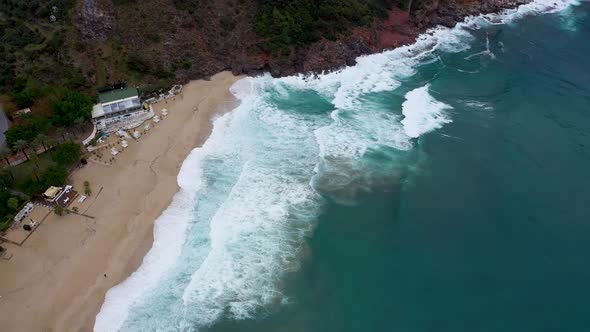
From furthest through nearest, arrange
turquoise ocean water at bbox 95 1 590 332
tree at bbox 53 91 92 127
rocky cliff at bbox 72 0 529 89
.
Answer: rocky cliff at bbox 72 0 529 89, tree at bbox 53 91 92 127, turquoise ocean water at bbox 95 1 590 332

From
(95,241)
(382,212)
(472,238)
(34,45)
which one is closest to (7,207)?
(95,241)

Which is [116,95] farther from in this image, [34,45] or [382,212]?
[382,212]

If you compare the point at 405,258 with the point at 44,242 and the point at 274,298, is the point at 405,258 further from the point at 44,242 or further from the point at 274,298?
the point at 44,242

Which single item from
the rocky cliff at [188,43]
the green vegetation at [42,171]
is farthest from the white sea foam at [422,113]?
the green vegetation at [42,171]

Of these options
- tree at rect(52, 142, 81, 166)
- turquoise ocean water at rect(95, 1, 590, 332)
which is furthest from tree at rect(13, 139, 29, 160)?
turquoise ocean water at rect(95, 1, 590, 332)

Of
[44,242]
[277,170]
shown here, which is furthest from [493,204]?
[44,242]

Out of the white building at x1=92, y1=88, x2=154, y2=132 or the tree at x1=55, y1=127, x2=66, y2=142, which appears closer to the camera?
the tree at x1=55, y1=127, x2=66, y2=142

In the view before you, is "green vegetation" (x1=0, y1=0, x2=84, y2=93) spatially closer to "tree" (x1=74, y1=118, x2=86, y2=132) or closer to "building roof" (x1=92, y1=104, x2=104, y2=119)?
"building roof" (x1=92, y1=104, x2=104, y2=119)
